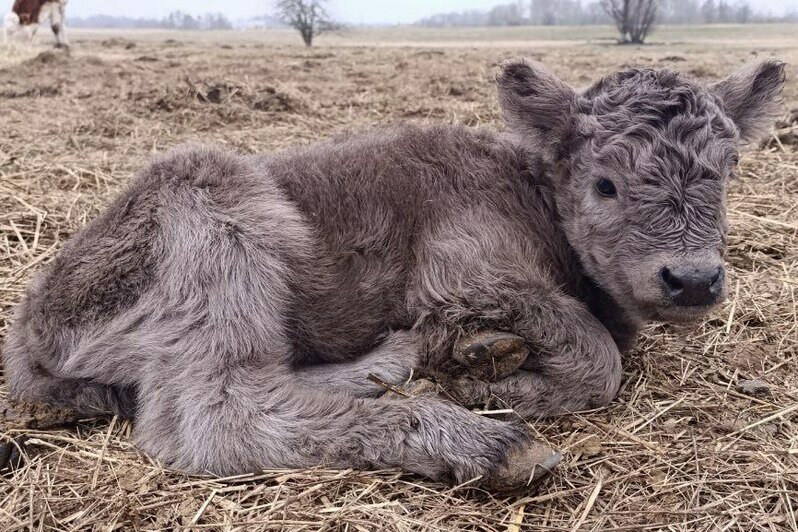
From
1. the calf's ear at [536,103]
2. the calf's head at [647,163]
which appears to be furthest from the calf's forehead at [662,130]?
the calf's ear at [536,103]

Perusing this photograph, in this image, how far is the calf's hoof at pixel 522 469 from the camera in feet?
9.69

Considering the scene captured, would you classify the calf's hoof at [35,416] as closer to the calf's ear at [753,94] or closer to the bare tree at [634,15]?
the calf's ear at [753,94]

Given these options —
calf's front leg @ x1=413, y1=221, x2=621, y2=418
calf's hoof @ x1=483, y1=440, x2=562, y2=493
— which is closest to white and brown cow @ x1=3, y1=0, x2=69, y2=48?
calf's front leg @ x1=413, y1=221, x2=621, y2=418

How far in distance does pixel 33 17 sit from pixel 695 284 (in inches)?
1175

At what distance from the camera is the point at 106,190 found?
6.42m

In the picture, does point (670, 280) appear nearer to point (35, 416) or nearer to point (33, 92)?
point (35, 416)

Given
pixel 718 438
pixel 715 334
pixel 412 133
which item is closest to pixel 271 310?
pixel 412 133

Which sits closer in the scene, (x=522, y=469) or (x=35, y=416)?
(x=522, y=469)

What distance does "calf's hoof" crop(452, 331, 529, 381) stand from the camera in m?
3.57

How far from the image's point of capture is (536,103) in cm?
399

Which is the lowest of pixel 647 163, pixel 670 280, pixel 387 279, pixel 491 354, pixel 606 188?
pixel 491 354

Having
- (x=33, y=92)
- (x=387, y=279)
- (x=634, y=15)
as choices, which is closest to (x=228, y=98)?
(x=33, y=92)

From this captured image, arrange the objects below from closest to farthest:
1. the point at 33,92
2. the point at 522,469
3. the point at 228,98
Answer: the point at 522,469 → the point at 228,98 → the point at 33,92

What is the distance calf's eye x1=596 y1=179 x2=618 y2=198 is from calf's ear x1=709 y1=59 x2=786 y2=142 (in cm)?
85
